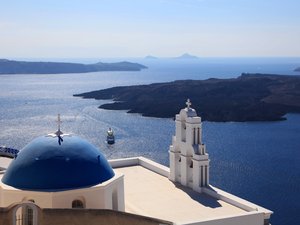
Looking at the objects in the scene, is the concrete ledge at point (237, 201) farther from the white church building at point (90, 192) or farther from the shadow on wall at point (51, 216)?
the shadow on wall at point (51, 216)

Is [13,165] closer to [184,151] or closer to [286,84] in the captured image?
[184,151]

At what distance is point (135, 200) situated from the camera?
1692 centimetres

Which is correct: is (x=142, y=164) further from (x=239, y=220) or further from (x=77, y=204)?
(x=77, y=204)

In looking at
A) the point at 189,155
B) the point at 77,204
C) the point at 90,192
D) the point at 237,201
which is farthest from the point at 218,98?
the point at 77,204

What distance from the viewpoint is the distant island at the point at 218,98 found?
8531 centimetres

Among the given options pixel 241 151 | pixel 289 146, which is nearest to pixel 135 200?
pixel 241 151

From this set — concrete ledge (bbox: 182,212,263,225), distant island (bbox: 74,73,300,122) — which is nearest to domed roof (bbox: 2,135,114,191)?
concrete ledge (bbox: 182,212,263,225)

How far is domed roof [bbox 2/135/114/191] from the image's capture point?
13328 mm

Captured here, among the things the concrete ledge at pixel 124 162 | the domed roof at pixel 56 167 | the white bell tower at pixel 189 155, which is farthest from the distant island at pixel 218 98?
the domed roof at pixel 56 167

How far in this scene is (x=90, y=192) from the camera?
1346 centimetres

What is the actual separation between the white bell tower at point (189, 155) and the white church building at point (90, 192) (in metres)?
0.06

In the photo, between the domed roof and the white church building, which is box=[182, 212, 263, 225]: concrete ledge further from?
the domed roof

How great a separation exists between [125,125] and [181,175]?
5712 cm

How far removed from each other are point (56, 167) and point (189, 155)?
7041 mm
